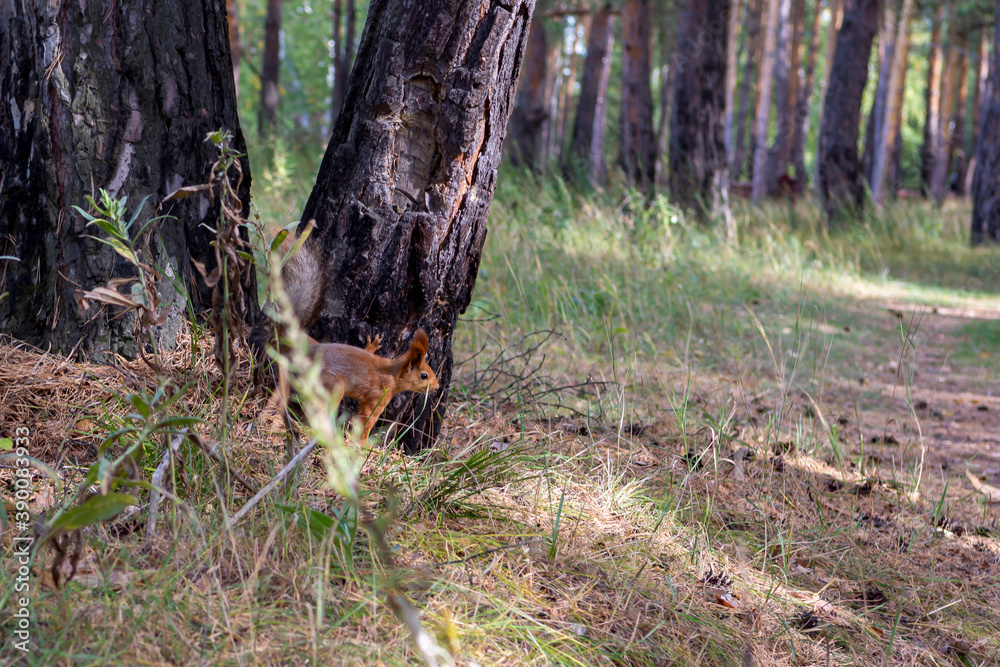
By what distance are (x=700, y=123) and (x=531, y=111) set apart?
4.00m

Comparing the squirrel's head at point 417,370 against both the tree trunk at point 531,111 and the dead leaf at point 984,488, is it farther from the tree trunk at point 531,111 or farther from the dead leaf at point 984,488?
the tree trunk at point 531,111

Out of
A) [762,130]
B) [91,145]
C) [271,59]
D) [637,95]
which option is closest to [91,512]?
[91,145]

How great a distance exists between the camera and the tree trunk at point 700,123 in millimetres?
9336

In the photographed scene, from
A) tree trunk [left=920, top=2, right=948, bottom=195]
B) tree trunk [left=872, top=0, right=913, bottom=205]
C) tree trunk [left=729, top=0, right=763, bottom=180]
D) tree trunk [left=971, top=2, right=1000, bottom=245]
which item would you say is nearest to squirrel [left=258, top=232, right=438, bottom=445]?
tree trunk [left=971, top=2, right=1000, bottom=245]

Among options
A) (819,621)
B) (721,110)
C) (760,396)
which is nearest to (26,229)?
(819,621)

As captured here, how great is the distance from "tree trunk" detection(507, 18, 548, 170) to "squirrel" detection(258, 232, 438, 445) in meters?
9.87

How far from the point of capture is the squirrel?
2.18m

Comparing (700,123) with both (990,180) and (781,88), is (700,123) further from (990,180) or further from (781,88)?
(781,88)

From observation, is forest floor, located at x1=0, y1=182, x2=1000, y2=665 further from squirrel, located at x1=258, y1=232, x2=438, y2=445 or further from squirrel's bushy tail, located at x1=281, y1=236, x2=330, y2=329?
squirrel's bushy tail, located at x1=281, y1=236, x2=330, y2=329

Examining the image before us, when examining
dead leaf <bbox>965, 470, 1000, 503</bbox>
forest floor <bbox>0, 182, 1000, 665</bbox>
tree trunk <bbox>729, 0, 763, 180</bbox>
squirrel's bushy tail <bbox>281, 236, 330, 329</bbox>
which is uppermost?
tree trunk <bbox>729, 0, 763, 180</bbox>

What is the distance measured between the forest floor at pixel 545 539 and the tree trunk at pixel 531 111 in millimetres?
8753

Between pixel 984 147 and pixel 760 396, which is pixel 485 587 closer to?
pixel 760 396

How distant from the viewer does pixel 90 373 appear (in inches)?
95.0

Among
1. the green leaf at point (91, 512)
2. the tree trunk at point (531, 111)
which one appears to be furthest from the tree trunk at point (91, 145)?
the tree trunk at point (531, 111)
